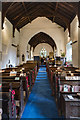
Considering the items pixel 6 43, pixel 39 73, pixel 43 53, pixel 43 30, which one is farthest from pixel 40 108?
pixel 43 53

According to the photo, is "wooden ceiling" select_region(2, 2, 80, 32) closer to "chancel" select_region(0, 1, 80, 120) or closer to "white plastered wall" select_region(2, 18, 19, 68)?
"chancel" select_region(0, 1, 80, 120)

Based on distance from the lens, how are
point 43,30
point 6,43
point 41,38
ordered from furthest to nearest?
1. point 41,38
2. point 43,30
3. point 6,43

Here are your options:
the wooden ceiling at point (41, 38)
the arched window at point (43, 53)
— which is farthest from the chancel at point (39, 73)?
the arched window at point (43, 53)

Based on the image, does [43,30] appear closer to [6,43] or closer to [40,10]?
[40,10]

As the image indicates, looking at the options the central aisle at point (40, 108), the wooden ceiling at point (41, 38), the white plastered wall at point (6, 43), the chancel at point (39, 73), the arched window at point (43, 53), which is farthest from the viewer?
the arched window at point (43, 53)

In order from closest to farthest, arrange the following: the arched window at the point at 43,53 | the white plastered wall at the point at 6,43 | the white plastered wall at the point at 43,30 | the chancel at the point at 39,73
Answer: the chancel at the point at 39,73, the white plastered wall at the point at 6,43, the white plastered wall at the point at 43,30, the arched window at the point at 43,53

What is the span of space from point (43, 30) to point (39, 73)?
485 centimetres

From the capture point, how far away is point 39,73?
891cm

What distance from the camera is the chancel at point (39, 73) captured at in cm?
191

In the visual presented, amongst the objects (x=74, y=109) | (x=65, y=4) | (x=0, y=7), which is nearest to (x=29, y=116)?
(x=74, y=109)

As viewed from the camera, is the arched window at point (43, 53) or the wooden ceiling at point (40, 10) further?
the arched window at point (43, 53)

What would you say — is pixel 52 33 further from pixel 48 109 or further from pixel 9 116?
pixel 9 116

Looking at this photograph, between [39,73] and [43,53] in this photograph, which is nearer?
[39,73]

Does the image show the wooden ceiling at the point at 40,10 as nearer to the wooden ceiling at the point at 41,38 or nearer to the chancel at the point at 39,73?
the chancel at the point at 39,73
